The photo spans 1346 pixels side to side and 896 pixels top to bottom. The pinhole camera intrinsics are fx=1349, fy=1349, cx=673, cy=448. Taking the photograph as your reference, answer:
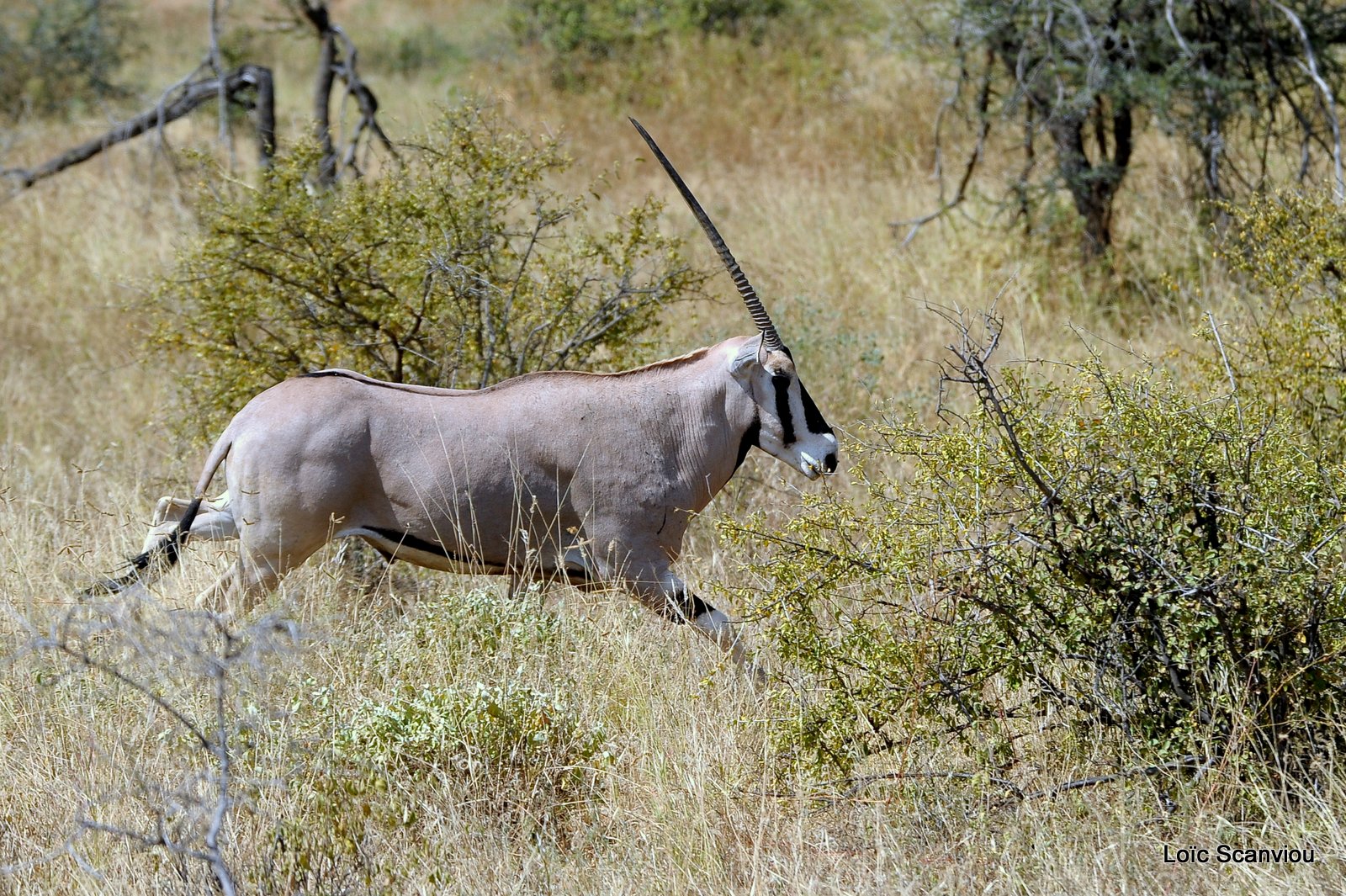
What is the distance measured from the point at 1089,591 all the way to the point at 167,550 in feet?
11.5

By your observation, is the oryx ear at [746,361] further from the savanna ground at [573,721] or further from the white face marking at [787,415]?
the savanna ground at [573,721]

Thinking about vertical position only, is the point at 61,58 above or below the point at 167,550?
below

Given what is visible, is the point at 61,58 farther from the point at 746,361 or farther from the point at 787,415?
the point at 787,415

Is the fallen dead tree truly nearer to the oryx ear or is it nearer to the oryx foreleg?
the oryx ear

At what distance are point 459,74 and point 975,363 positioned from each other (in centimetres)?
1674

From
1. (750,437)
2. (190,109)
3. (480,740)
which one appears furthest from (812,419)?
(190,109)

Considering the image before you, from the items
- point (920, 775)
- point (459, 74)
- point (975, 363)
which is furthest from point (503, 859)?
point (459, 74)

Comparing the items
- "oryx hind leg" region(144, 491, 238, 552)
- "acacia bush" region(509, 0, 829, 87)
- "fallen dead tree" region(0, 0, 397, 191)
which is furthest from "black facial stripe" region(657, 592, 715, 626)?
"acacia bush" region(509, 0, 829, 87)

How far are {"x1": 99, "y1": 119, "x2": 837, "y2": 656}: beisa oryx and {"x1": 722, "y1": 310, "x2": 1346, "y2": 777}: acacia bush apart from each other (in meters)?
0.95

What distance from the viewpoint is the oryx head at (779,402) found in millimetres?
5453

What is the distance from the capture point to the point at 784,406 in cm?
550

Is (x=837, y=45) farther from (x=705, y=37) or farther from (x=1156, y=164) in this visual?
(x=1156, y=164)

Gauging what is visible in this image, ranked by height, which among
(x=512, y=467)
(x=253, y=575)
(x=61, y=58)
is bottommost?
(x=61, y=58)

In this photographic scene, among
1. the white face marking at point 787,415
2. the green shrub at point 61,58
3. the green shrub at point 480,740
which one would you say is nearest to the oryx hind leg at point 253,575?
the green shrub at point 480,740
